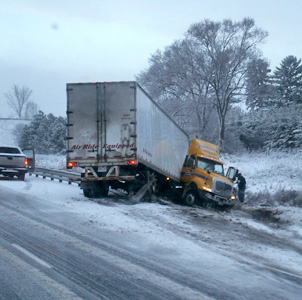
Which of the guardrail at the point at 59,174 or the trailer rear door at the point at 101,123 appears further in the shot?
the guardrail at the point at 59,174

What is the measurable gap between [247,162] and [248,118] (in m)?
11.6

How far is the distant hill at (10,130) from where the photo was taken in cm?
8365

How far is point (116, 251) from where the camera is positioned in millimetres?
7723

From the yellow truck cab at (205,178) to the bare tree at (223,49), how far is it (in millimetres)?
19695

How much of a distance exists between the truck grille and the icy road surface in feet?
15.8

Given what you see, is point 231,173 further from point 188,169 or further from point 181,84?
point 181,84

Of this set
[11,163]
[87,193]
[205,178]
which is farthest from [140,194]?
[11,163]

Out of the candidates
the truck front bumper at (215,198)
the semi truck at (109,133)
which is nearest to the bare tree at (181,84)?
the truck front bumper at (215,198)

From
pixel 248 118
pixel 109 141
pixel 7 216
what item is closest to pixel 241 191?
pixel 109 141

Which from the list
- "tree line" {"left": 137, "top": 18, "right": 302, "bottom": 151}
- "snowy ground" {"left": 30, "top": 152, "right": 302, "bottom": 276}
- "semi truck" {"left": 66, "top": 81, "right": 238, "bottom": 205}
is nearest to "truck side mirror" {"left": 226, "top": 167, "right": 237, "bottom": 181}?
"snowy ground" {"left": 30, "top": 152, "right": 302, "bottom": 276}

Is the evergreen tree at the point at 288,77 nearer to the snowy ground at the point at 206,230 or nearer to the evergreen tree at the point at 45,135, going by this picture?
the evergreen tree at the point at 45,135

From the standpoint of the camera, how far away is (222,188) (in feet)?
59.2

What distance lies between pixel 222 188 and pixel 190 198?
1394 millimetres

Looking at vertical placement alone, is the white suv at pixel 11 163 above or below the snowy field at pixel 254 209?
above
